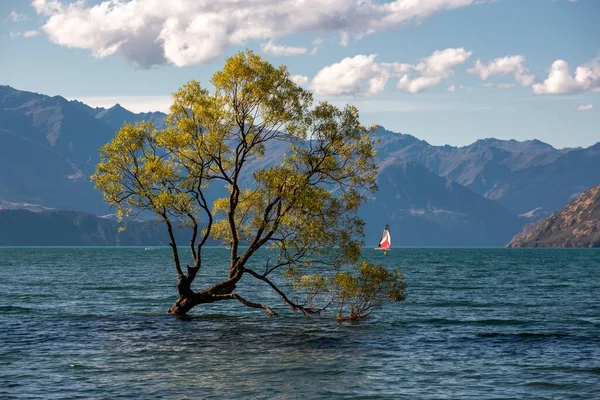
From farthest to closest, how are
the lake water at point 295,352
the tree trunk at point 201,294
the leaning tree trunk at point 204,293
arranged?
1. the tree trunk at point 201,294
2. the leaning tree trunk at point 204,293
3. the lake water at point 295,352

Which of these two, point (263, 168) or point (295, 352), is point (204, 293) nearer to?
point (263, 168)

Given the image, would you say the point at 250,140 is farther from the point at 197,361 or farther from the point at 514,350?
the point at 514,350

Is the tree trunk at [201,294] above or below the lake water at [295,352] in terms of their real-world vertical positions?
above

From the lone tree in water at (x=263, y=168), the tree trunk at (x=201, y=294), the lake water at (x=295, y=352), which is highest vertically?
the lone tree in water at (x=263, y=168)

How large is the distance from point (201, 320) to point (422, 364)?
24880 millimetres

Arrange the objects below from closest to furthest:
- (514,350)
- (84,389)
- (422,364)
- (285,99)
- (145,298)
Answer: (84,389)
(422,364)
(514,350)
(285,99)
(145,298)

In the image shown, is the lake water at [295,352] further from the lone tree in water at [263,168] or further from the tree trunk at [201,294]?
the lone tree in water at [263,168]

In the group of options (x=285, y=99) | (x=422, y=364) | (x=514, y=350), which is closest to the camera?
(x=422, y=364)

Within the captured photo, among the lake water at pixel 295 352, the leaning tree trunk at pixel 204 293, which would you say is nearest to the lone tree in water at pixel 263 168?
the leaning tree trunk at pixel 204 293

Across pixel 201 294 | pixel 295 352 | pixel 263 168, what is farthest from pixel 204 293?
pixel 295 352

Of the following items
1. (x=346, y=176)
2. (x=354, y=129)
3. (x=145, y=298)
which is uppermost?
(x=354, y=129)

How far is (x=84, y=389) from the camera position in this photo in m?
32.8

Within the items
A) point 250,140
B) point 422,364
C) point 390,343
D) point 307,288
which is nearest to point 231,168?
point 250,140

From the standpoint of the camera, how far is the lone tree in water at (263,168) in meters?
50.9
